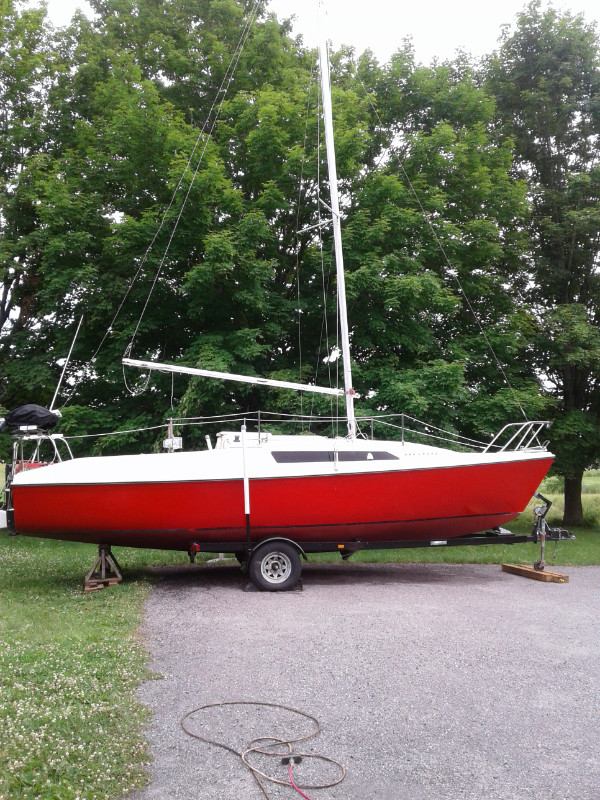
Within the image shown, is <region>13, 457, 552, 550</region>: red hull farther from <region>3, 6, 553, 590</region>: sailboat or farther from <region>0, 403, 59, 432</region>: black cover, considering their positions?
<region>0, 403, 59, 432</region>: black cover

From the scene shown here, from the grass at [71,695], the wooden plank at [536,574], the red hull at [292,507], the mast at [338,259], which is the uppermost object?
the mast at [338,259]

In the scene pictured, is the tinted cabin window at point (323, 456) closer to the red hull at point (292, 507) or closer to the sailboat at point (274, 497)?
the sailboat at point (274, 497)

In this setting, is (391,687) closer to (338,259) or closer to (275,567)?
(275,567)

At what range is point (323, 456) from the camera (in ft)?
31.0

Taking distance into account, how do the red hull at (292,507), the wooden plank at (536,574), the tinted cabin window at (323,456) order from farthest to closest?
the wooden plank at (536,574)
the tinted cabin window at (323,456)
the red hull at (292,507)

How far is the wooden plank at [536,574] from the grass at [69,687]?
5.66 metres

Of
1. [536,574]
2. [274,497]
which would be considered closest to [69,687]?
[274,497]

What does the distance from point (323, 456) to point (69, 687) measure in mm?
5350

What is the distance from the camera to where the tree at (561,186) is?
54.4ft

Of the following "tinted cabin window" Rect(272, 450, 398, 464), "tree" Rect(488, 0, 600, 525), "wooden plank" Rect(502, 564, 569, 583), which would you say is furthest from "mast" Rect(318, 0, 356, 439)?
"tree" Rect(488, 0, 600, 525)

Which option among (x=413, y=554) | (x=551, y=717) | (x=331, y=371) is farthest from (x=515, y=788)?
(x=331, y=371)

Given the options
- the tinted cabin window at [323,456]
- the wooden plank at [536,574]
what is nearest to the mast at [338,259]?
the tinted cabin window at [323,456]

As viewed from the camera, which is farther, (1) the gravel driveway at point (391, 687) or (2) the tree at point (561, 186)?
(2) the tree at point (561, 186)

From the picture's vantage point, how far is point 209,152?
14.0 m
